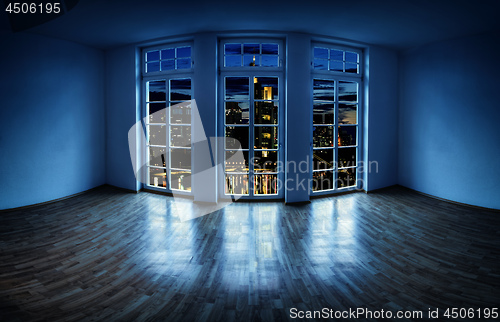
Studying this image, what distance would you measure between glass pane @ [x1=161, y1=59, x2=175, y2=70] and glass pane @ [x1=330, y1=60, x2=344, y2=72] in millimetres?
3565

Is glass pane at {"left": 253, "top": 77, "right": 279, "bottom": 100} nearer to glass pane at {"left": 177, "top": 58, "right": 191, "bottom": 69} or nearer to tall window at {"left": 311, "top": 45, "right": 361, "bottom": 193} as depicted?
tall window at {"left": 311, "top": 45, "right": 361, "bottom": 193}

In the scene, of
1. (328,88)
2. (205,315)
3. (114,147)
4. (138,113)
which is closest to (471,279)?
(205,315)

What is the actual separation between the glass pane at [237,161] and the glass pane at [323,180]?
5.20 ft

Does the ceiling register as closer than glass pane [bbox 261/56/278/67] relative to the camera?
Yes

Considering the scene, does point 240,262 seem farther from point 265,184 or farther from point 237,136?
point 237,136

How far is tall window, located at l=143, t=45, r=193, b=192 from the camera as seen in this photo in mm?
5934

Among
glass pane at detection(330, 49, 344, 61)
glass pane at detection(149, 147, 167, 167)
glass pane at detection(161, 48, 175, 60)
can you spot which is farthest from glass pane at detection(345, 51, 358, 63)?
glass pane at detection(149, 147, 167, 167)

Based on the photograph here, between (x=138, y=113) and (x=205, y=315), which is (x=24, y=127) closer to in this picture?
(x=138, y=113)

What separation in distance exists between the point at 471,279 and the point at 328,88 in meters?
4.43

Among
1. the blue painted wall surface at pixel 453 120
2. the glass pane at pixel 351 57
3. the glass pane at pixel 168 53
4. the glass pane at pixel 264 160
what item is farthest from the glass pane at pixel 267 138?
the blue painted wall surface at pixel 453 120

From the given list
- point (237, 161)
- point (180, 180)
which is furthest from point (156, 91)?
point (237, 161)

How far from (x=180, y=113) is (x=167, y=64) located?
1.15 m

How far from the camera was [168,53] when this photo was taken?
240 inches

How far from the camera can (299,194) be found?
573 centimetres
